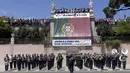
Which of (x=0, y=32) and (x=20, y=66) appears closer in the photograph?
(x=20, y=66)

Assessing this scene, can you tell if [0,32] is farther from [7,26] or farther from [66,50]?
[66,50]

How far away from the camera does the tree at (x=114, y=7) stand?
2079 inches

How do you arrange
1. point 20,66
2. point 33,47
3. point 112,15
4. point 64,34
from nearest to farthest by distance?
point 20,66
point 33,47
point 64,34
point 112,15

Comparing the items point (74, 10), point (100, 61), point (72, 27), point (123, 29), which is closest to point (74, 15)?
point (74, 10)

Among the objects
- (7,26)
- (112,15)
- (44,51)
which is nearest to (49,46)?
(44,51)

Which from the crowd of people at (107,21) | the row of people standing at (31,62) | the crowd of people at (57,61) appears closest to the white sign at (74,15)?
the crowd of people at (107,21)

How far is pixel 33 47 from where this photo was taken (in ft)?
152

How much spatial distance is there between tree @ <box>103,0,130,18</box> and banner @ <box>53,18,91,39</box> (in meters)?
5.74

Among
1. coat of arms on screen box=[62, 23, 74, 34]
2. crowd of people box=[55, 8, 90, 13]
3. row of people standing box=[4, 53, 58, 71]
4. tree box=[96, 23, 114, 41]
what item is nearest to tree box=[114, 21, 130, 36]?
tree box=[96, 23, 114, 41]

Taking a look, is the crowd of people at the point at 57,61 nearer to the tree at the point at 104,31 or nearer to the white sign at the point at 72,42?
the white sign at the point at 72,42

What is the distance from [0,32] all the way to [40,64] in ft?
50.9

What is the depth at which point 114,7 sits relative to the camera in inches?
2153

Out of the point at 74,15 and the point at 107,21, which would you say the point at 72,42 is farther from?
the point at 107,21

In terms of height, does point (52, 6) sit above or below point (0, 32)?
above
